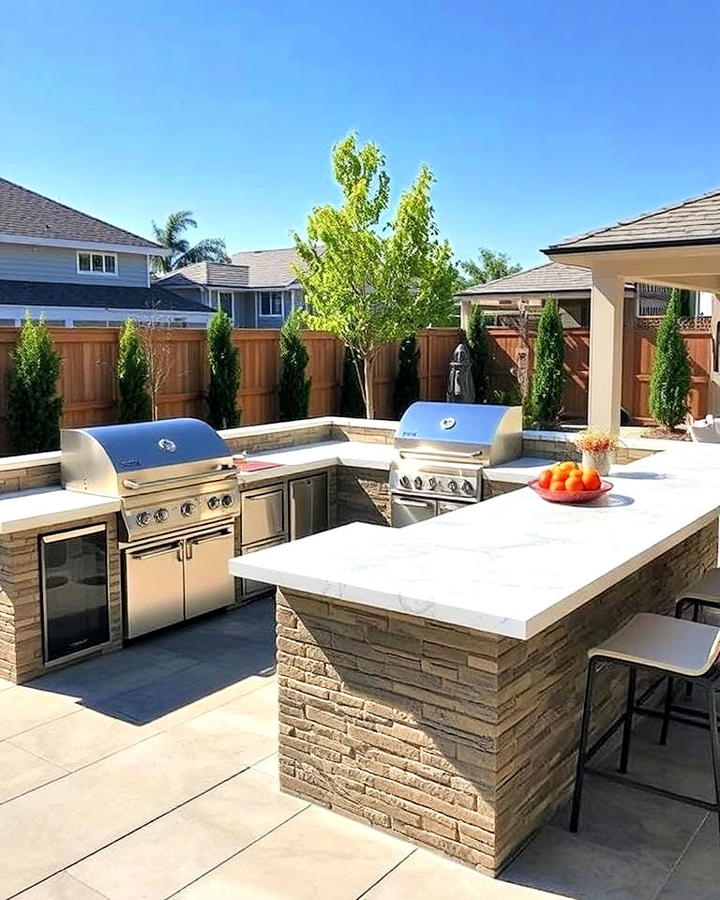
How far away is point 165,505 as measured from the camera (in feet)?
19.1

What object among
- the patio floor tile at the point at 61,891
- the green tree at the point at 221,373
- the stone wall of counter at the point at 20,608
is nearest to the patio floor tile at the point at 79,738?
the stone wall of counter at the point at 20,608

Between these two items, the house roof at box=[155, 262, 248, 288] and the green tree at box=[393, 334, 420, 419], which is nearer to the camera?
the green tree at box=[393, 334, 420, 419]

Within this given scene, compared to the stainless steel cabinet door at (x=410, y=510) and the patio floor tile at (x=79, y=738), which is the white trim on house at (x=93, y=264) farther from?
the patio floor tile at (x=79, y=738)

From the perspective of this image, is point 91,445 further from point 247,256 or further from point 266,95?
point 247,256

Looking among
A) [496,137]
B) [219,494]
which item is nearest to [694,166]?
[496,137]

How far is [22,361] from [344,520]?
18.9ft

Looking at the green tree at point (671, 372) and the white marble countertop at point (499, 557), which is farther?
the green tree at point (671, 372)

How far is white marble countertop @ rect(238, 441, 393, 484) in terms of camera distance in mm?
6811

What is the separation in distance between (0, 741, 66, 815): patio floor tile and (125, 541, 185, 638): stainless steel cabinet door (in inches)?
58.0

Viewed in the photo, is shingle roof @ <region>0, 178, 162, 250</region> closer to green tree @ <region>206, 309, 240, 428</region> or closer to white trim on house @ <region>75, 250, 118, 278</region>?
white trim on house @ <region>75, 250, 118, 278</region>

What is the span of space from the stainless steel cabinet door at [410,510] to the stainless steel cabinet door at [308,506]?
63 cm

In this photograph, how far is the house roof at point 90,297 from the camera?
19594mm

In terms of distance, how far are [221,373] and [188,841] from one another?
10.6 meters

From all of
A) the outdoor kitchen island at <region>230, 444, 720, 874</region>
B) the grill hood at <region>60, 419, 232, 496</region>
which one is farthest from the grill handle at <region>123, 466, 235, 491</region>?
the outdoor kitchen island at <region>230, 444, 720, 874</region>
